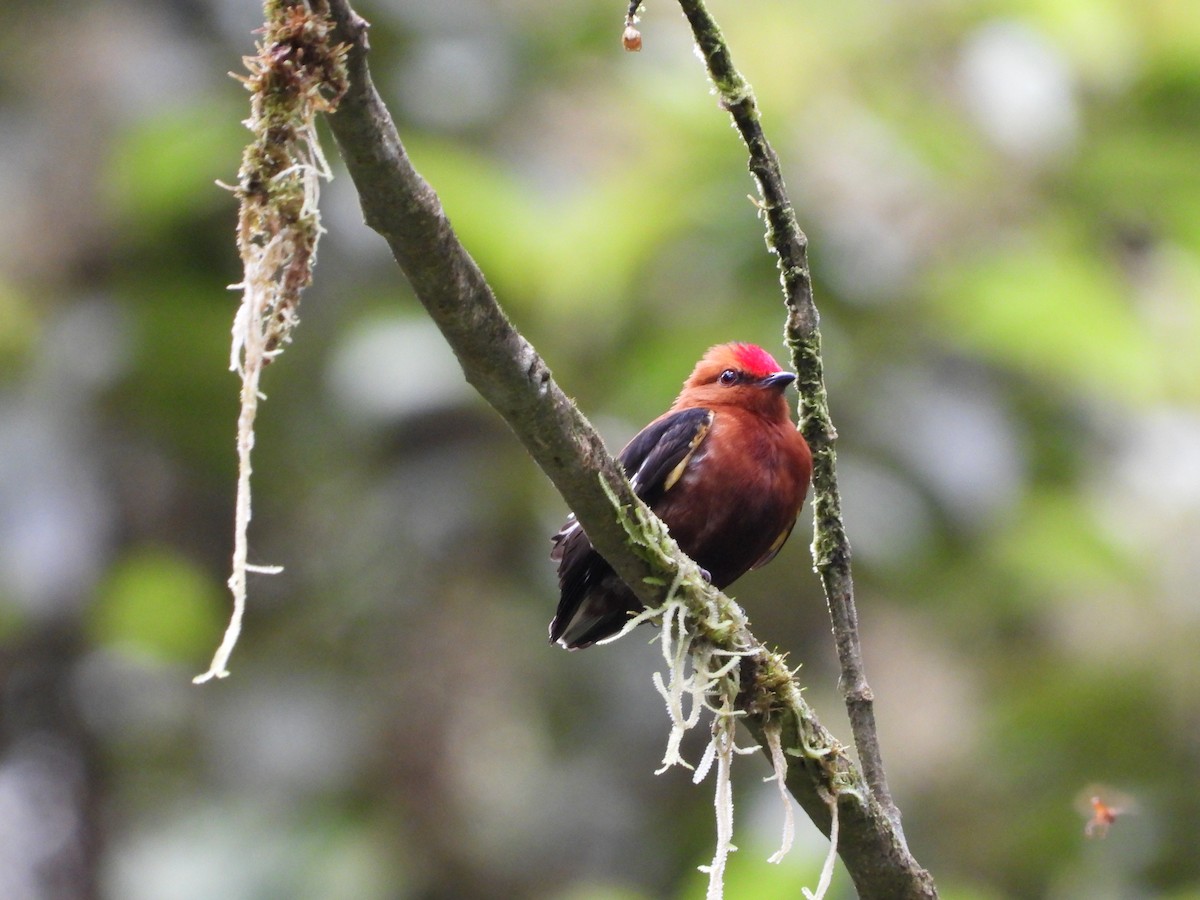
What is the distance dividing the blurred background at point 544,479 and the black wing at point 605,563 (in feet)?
5.14

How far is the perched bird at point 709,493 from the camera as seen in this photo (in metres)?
4.09

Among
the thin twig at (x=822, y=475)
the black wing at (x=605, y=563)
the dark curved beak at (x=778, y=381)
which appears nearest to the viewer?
the thin twig at (x=822, y=475)

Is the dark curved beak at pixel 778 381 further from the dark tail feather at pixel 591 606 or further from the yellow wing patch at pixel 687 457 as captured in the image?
the dark tail feather at pixel 591 606

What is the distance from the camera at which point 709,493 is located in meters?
4.10

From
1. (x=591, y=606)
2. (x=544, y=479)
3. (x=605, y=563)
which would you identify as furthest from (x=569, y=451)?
(x=544, y=479)

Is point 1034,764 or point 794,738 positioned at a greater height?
point 1034,764

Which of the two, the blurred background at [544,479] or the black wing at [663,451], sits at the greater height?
the blurred background at [544,479]

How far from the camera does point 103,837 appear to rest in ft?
20.4

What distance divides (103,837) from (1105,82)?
5.31 meters

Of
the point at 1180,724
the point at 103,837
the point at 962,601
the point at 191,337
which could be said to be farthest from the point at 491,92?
the point at 1180,724

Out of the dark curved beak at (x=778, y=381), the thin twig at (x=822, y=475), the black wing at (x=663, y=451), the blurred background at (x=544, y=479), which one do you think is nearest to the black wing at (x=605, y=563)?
the black wing at (x=663, y=451)

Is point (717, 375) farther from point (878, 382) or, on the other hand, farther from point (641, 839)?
point (641, 839)

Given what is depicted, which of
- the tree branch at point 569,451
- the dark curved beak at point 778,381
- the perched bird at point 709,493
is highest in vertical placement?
the dark curved beak at point 778,381

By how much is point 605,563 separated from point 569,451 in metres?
1.48
